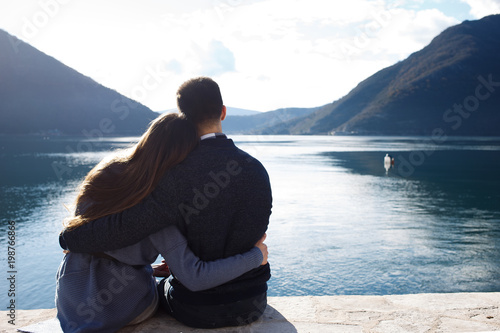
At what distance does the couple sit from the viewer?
2256 millimetres

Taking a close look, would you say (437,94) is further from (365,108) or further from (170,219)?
(170,219)

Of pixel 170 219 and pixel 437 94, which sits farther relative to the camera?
pixel 437 94

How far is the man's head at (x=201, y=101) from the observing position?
2385mm

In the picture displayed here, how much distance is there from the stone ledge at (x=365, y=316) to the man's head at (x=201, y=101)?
134 centimetres

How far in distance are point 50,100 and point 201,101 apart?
454ft

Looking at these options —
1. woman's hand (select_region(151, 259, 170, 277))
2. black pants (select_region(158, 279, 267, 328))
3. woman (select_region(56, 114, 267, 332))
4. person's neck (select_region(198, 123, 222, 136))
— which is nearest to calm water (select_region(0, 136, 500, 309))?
woman's hand (select_region(151, 259, 170, 277))

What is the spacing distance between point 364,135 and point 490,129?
1545 inches

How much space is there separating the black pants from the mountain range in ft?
405

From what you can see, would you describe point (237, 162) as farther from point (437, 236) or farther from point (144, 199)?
point (437, 236)

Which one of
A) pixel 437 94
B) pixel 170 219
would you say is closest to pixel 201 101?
pixel 170 219

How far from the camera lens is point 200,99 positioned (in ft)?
7.84

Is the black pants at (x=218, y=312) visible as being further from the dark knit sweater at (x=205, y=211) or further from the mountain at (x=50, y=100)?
the mountain at (x=50, y=100)

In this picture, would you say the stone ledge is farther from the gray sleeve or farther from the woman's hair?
the woman's hair

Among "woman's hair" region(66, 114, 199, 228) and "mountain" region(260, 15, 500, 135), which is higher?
"mountain" region(260, 15, 500, 135)
